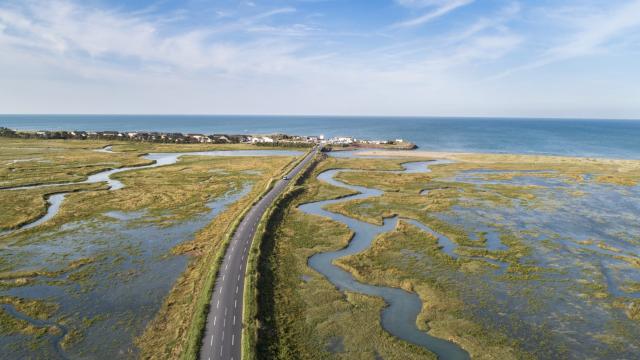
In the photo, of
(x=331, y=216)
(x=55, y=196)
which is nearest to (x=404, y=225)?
(x=331, y=216)

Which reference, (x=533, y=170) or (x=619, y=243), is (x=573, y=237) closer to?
(x=619, y=243)

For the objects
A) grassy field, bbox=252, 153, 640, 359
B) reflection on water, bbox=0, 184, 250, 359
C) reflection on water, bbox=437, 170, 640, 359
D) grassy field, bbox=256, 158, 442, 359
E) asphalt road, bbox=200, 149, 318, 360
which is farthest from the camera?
reflection on water, bbox=437, 170, 640, 359

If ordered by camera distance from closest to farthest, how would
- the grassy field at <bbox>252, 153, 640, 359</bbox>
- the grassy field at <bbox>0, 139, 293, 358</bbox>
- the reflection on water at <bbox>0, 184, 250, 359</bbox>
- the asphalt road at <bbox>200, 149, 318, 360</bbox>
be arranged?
the asphalt road at <bbox>200, 149, 318, 360</bbox>
the reflection on water at <bbox>0, 184, 250, 359</bbox>
the grassy field at <bbox>252, 153, 640, 359</bbox>
the grassy field at <bbox>0, 139, 293, 358</bbox>

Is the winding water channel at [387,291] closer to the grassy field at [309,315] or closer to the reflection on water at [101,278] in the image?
the grassy field at [309,315]

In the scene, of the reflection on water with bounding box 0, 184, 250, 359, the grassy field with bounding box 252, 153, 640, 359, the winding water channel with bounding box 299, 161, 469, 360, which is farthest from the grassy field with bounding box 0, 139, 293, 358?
the winding water channel with bounding box 299, 161, 469, 360

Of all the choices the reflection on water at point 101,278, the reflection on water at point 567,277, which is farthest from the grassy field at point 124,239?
the reflection on water at point 567,277

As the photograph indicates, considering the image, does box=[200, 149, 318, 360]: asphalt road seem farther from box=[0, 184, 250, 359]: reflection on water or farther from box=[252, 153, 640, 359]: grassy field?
box=[0, 184, 250, 359]: reflection on water

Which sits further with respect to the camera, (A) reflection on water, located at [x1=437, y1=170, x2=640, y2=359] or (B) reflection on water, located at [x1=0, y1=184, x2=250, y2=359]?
(A) reflection on water, located at [x1=437, y1=170, x2=640, y2=359]
